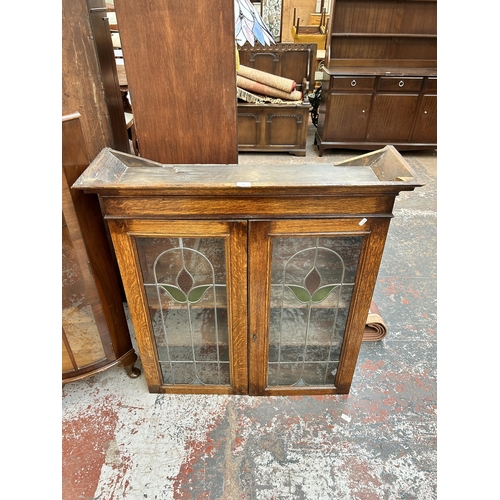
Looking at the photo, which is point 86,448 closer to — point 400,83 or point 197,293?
point 197,293

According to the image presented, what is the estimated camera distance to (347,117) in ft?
14.1

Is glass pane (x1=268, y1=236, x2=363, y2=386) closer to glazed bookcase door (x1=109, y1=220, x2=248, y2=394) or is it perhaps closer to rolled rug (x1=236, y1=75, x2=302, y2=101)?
glazed bookcase door (x1=109, y1=220, x2=248, y2=394)

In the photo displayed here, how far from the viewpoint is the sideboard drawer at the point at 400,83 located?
13.4ft

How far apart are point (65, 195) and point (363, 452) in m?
1.57

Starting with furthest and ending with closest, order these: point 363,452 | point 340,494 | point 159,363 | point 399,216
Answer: point 399,216, point 159,363, point 363,452, point 340,494

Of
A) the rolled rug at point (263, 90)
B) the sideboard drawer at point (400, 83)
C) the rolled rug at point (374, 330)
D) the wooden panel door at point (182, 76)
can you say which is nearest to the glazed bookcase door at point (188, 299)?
the wooden panel door at point (182, 76)

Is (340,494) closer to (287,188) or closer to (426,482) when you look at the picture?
(426,482)

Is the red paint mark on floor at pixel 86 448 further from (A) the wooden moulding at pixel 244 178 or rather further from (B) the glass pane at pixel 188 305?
(A) the wooden moulding at pixel 244 178

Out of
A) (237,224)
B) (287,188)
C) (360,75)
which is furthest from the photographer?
(360,75)

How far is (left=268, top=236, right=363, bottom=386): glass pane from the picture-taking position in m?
1.41

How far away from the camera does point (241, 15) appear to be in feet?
11.3

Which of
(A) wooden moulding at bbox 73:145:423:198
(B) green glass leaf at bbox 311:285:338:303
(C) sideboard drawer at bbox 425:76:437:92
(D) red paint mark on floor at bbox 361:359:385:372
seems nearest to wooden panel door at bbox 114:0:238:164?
(A) wooden moulding at bbox 73:145:423:198

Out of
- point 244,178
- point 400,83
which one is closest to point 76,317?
point 244,178

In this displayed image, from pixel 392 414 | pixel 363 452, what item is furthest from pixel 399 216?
pixel 363 452
